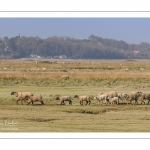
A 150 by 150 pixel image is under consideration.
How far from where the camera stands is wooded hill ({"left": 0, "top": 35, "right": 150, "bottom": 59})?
62625 mm

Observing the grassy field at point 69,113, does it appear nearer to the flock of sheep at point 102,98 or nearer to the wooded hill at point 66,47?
the flock of sheep at point 102,98

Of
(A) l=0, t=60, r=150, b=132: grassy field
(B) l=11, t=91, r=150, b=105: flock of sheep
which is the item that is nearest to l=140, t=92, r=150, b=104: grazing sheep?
(B) l=11, t=91, r=150, b=105: flock of sheep

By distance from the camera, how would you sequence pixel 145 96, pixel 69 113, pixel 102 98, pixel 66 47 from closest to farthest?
pixel 69 113 < pixel 102 98 < pixel 145 96 < pixel 66 47

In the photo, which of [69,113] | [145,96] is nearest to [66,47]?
[145,96]

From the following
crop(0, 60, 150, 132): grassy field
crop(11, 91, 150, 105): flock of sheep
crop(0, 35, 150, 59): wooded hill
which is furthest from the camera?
crop(0, 35, 150, 59): wooded hill

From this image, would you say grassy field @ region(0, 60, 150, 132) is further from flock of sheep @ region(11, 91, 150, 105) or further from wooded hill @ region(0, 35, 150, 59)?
wooded hill @ region(0, 35, 150, 59)

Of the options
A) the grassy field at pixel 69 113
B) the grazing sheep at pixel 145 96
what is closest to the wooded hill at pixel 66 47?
the grassy field at pixel 69 113

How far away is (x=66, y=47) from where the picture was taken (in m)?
73.8

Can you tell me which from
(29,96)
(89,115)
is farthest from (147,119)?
(29,96)

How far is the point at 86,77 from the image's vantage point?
4112 centimetres

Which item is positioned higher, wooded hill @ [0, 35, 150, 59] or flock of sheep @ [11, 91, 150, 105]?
wooded hill @ [0, 35, 150, 59]

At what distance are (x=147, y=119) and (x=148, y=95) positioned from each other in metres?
5.97

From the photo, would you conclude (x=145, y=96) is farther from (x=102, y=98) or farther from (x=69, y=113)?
(x=69, y=113)

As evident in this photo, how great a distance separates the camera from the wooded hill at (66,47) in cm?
6262
